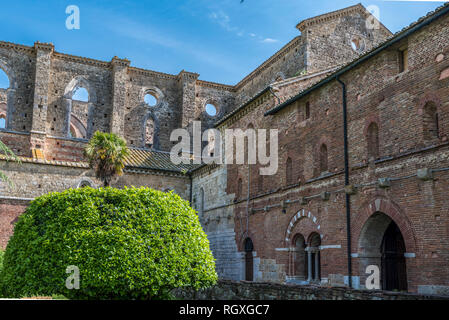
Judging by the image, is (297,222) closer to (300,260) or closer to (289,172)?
(300,260)

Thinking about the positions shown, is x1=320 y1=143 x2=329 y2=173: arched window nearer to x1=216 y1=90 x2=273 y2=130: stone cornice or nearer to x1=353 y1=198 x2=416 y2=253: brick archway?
x1=353 y1=198 x2=416 y2=253: brick archway

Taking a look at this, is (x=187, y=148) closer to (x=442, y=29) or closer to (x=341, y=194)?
(x=341, y=194)

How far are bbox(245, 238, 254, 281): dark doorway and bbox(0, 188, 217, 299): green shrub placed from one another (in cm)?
1034

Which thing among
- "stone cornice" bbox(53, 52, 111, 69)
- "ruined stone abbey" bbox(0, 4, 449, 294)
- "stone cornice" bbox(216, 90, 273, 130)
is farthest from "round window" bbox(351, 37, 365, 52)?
"stone cornice" bbox(53, 52, 111, 69)

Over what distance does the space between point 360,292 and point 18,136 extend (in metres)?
29.1

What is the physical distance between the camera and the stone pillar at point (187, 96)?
128ft

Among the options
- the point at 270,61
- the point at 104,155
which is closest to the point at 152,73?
the point at 270,61

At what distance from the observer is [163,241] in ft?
40.4

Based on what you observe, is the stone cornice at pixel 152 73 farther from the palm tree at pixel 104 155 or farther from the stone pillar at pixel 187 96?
the palm tree at pixel 104 155

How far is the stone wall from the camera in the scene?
34.7 feet

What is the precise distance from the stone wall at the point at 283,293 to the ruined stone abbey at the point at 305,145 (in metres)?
2.31

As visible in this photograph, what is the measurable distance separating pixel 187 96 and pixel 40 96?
37.6 ft

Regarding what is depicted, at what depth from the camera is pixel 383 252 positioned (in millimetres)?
15227

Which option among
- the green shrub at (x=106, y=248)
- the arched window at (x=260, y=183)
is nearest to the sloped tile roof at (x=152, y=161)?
the arched window at (x=260, y=183)
